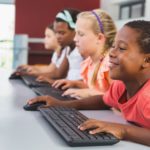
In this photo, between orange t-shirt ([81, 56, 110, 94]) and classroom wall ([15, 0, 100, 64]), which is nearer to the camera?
orange t-shirt ([81, 56, 110, 94])

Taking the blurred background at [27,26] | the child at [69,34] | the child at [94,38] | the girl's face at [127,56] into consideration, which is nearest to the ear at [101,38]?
the child at [94,38]

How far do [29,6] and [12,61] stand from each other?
66 centimetres

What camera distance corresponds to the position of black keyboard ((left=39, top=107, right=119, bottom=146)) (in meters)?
0.73

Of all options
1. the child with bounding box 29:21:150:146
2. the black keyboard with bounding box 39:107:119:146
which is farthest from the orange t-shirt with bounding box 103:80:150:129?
the black keyboard with bounding box 39:107:119:146

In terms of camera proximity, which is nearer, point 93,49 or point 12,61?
point 93,49

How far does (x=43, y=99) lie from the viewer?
116cm

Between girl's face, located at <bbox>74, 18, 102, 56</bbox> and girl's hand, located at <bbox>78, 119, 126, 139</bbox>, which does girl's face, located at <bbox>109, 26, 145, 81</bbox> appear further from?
girl's face, located at <bbox>74, 18, 102, 56</bbox>

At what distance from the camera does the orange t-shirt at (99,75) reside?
149cm

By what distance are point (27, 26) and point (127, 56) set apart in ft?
10.4

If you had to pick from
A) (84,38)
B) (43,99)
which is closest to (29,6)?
(84,38)

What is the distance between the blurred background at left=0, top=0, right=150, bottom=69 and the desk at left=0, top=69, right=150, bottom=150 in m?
2.75

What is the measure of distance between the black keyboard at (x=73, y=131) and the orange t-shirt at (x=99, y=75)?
1.61 ft

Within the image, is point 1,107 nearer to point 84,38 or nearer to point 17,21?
point 84,38

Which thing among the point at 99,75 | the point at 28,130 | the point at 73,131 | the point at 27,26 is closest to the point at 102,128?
the point at 73,131
